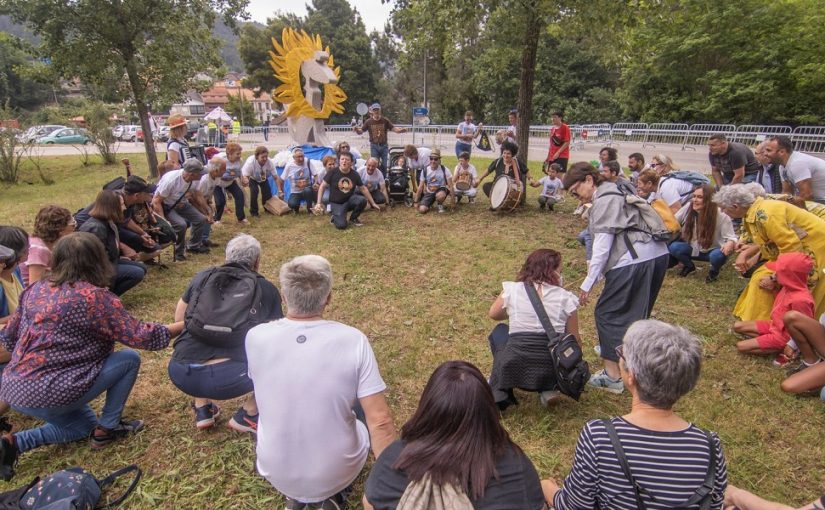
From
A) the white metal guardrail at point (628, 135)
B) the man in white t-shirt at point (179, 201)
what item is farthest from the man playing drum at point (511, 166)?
the white metal guardrail at point (628, 135)

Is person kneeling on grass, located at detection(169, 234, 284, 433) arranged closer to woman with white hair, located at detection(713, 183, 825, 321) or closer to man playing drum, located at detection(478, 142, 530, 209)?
woman with white hair, located at detection(713, 183, 825, 321)

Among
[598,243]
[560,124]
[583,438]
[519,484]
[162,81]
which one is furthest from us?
[162,81]

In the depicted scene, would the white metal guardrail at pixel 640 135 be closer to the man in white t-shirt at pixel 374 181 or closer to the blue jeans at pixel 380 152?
the blue jeans at pixel 380 152

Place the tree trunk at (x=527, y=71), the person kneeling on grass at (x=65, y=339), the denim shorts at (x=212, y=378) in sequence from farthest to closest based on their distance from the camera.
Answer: the tree trunk at (x=527, y=71) → the denim shorts at (x=212, y=378) → the person kneeling on grass at (x=65, y=339)

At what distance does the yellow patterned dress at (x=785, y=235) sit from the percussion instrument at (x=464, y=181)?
5404 mm

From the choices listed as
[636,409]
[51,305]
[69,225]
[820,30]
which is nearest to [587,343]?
[636,409]

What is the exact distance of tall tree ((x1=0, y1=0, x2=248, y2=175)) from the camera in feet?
34.9

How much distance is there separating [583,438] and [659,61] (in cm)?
2899

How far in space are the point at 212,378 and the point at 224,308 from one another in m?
0.46

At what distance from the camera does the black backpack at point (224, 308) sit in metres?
2.68

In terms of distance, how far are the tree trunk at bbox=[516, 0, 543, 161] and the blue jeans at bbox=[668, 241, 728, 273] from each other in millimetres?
4285

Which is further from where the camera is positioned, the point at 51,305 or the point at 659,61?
the point at 659,61

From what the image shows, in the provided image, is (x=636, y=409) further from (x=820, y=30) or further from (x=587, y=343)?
(x=820, y=30)

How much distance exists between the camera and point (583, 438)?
177 cm
